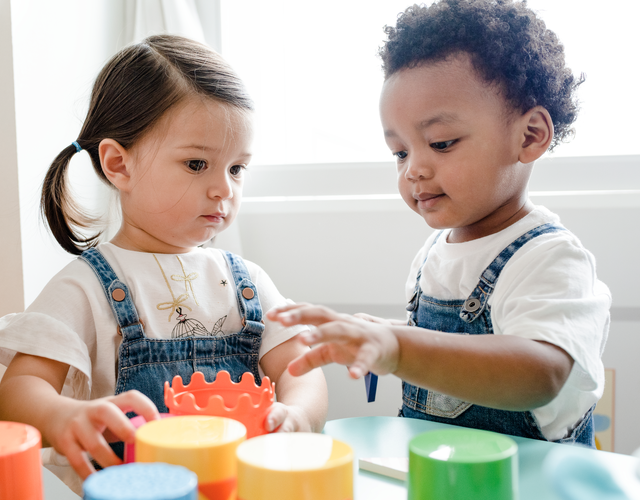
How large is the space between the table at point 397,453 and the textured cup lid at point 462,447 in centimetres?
8

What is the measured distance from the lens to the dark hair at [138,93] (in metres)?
0.77

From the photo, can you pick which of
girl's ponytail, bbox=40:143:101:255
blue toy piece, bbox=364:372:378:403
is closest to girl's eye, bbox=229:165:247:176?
girl's ponytail, bbox=40:143:101:255

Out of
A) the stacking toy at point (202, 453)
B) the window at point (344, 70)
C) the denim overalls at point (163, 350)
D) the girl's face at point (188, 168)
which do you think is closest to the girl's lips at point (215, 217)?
the girl's face at point (188, 168)

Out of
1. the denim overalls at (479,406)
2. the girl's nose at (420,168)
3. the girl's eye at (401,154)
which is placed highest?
the girl's eye at (401,154)

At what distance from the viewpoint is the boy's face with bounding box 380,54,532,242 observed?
0.71m

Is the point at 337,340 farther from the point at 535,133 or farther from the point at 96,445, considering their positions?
the point at 535,133

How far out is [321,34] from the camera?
4.32 ft

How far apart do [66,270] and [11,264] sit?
300 millimetres

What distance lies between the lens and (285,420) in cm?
52

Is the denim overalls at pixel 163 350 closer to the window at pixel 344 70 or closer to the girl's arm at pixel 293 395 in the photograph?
the girl's arm at pixel 293 395

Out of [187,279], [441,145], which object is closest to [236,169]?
[187,279]

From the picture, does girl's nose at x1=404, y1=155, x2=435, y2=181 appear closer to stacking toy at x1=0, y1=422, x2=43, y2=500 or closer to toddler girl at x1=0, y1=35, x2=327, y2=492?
toddler girl at x1=0, y1=35, x2=327, y2=492

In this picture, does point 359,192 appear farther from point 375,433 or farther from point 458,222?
point 375,433

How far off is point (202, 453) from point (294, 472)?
0.21 ft
